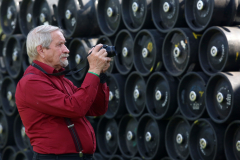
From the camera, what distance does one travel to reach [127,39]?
4.12 metres

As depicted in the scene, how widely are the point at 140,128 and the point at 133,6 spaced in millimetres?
1255

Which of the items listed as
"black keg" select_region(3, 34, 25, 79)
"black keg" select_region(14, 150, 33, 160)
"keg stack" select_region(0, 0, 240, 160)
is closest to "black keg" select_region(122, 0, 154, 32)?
"keg stack" select_region(0, 0, 240, 160)

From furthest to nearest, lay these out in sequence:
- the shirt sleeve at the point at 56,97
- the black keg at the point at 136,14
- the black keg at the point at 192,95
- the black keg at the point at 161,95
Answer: the black keg at the point at 136,14 < the black keg at the point at 161,95 < the black keg at the point at 192,95 < the shirt sleeve at the point at 56,97

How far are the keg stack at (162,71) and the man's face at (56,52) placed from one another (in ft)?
1.85

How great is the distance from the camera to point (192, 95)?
3.33m

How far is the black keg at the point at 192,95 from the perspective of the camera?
3.26 metres

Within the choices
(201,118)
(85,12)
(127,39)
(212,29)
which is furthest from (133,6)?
(201,118)

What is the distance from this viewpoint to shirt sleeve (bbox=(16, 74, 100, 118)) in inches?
85.7

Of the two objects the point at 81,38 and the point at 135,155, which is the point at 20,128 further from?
the point at 135,155

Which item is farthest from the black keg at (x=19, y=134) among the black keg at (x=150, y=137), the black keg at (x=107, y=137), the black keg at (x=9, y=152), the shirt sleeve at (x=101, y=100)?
the shirt sleeve at (x=101, y=100)

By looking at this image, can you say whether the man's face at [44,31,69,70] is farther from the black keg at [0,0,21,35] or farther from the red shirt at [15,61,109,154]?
the black keg at [0,0,21,35]

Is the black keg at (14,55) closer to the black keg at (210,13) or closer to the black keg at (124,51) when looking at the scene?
the black keg at (124,51)

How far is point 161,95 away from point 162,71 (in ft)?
0.77

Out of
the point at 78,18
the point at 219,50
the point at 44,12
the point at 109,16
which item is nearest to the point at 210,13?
the point at 219,50
